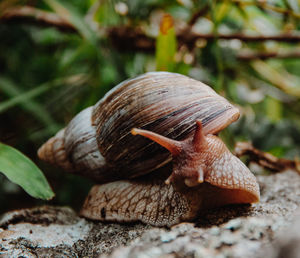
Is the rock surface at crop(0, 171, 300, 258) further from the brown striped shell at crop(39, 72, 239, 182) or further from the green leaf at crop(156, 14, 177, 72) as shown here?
the green leaf at crop(156, 14, 177, 72)

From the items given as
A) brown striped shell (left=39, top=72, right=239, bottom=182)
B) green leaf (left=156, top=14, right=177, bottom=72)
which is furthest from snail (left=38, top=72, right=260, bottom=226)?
green leaf (left=156, top=14, right=177, bottom=72)

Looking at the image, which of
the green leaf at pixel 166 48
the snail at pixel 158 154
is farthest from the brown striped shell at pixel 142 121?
the green leaf at pixel 166 48

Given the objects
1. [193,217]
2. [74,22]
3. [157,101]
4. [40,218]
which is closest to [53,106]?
[74,22]

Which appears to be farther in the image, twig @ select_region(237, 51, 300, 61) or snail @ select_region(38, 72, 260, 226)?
twig @ select_region(237, 51, 300, 61)

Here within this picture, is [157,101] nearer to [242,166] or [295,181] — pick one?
[242,166]

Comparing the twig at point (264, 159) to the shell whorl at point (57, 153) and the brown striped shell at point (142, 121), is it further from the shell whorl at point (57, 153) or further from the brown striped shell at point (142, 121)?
the shell whorl at point (57, 153)

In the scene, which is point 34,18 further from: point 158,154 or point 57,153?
point 158,154
